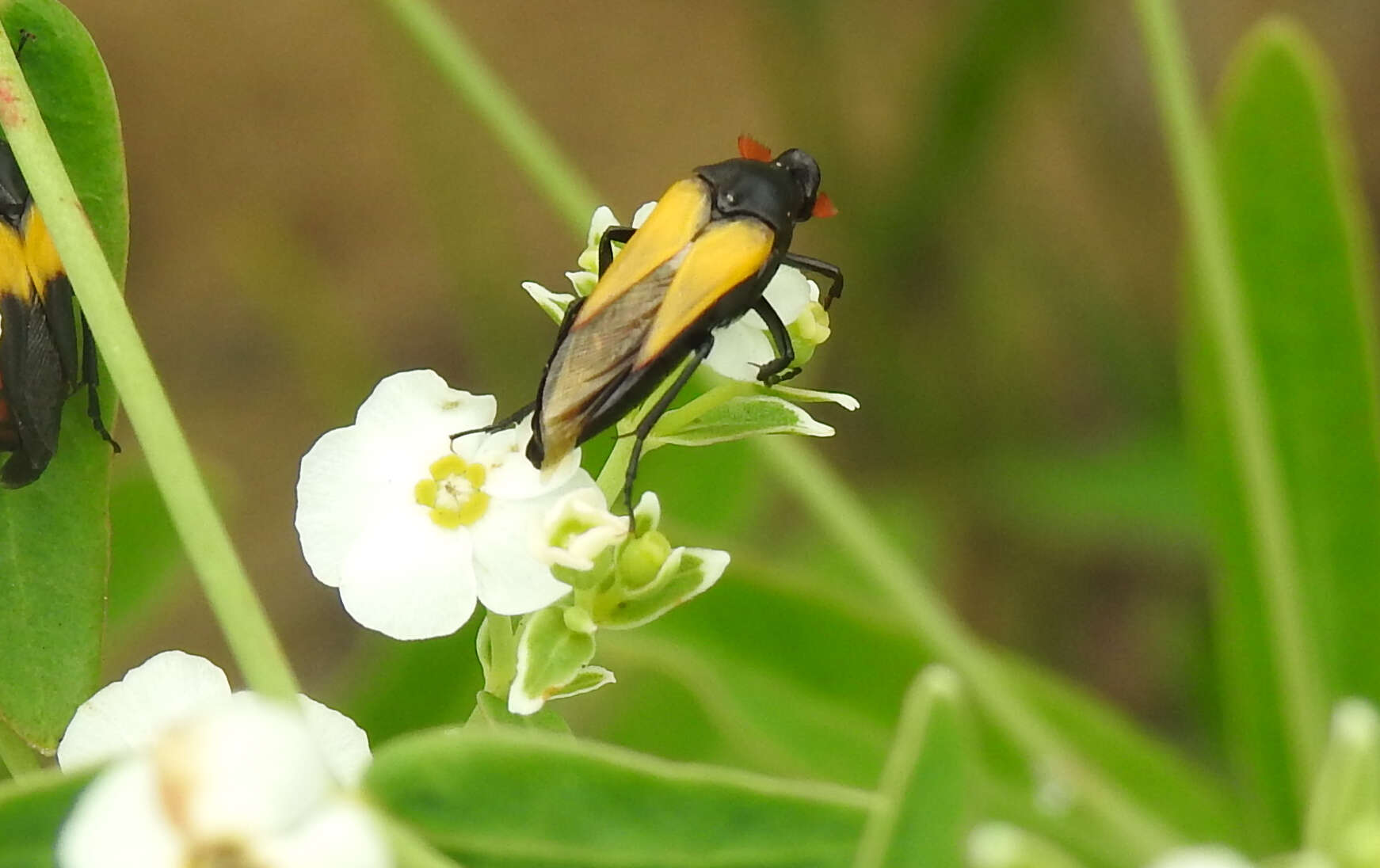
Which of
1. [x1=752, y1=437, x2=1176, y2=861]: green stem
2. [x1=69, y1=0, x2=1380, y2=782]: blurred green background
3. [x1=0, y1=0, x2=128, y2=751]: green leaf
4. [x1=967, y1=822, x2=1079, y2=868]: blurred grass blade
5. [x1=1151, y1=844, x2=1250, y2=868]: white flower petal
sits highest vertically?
A: [x1=1151, y1=844, x2=1250, y2=868]: white flower petal

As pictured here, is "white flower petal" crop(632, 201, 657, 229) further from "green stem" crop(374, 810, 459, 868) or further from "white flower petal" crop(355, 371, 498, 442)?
"green stem" crop(374, 810, 459, 868)

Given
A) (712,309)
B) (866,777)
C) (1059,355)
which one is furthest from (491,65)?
(712,309)

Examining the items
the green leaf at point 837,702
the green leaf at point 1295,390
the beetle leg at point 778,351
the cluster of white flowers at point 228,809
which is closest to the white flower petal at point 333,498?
the beetle leg at point 778,351

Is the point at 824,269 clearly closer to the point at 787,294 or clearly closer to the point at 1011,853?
the point at 787,294

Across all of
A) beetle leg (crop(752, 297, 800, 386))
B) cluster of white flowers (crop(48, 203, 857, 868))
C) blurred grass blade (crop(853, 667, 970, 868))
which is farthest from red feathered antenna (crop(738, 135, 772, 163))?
blurred grass blade (crop(853, 667, 970, 868))

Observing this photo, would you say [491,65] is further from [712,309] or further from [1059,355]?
[712,309]

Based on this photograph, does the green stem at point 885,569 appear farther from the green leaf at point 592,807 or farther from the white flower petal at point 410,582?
the green leaf at point 592,807
